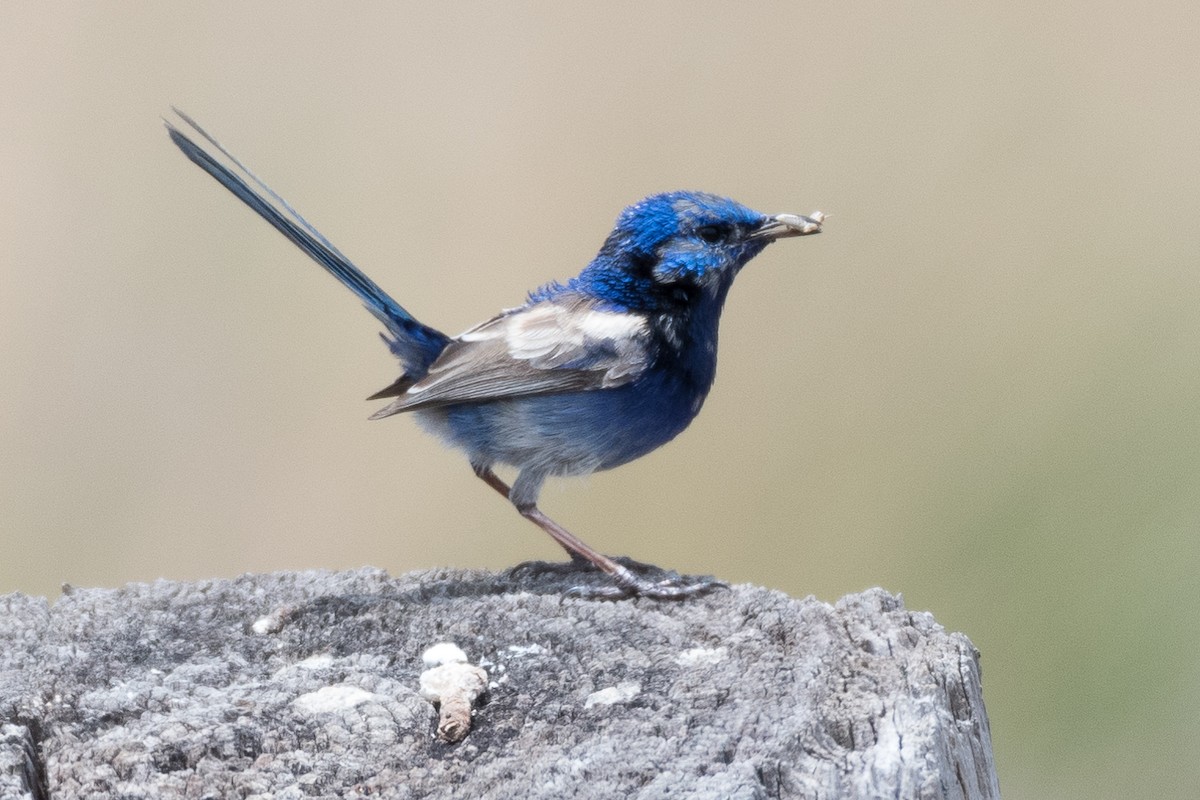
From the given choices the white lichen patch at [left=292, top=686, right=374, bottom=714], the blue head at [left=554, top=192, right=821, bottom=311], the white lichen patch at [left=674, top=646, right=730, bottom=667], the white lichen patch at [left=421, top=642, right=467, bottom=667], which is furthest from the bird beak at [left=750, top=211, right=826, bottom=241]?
the white lichen patch at [left=292, top=686, right=374, bottom=714]

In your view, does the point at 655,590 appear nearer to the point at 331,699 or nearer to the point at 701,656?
the point at 701,656

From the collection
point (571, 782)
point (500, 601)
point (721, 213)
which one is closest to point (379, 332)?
point (721, 213)

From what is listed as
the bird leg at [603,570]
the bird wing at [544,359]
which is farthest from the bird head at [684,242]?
the bird leg at [603,570]

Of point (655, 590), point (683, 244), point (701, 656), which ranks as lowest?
point (701, 656)

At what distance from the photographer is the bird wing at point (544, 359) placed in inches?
170

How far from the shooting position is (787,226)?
14.4ft

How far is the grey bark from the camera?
2520 mm

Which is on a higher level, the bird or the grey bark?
the bird

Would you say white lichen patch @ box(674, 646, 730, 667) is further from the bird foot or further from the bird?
the bird

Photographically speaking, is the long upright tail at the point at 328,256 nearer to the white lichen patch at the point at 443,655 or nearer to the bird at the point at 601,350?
the bird at the point at 601,350

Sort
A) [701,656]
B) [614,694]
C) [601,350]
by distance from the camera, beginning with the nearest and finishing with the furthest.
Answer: [614,694], [701,656], [601,350]

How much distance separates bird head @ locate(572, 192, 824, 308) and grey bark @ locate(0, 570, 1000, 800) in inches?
46.1

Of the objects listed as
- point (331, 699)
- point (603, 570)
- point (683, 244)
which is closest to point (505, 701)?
point (331, 699)

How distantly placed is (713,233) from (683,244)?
0.10 meters
